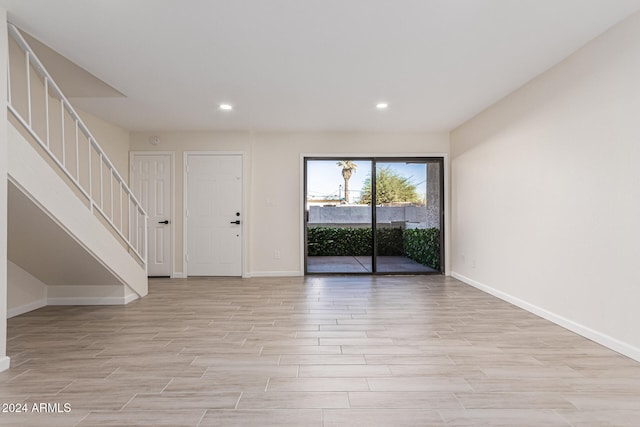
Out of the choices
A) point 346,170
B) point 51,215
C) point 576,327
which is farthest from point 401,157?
point 51,215

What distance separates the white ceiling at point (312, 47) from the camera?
2211mm

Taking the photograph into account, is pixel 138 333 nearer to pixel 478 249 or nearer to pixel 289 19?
pixel 289 19

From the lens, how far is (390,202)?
221 inches

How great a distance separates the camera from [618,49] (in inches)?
95.4

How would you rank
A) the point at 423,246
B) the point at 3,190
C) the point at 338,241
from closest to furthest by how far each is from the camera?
the point at 3,190, the point at 423,246, the point at 338,241

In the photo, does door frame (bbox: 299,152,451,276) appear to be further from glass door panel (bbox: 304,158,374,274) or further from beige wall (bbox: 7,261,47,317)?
beige wall (bbox: 7,261,47,317)

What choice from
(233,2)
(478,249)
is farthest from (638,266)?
(233,2)

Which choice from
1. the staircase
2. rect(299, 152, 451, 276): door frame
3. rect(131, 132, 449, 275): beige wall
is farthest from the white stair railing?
rect(299, 152, 451, 276): door frame

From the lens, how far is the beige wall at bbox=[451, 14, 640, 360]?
7.77 ft

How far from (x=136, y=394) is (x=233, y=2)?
7.91 feet

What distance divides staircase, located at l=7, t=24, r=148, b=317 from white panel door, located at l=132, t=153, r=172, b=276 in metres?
0.79

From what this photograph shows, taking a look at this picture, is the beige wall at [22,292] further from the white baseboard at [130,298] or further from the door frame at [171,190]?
the door frame at [171,190]

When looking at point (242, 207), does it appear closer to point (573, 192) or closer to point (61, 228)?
point (61, 228)

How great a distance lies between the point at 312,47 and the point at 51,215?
2429 mm
